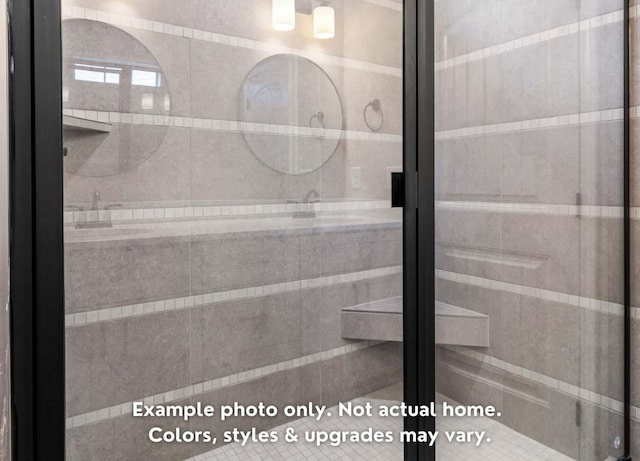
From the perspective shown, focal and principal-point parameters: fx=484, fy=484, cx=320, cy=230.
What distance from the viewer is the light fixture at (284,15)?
1.07 metres

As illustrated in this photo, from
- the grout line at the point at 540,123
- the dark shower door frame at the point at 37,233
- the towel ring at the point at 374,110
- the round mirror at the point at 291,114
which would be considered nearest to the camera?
the dark shower door frame at the point at 37,233

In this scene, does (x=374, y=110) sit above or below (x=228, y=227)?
above

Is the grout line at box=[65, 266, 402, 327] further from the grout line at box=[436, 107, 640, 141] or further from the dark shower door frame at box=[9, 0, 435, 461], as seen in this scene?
the grout line at box=[436, 107, 640, 141]

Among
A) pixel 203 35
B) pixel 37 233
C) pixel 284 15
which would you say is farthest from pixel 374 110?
pixel 37 233

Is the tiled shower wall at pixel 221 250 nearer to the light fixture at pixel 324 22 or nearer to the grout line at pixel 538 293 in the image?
the light fixture at pixel 324 22

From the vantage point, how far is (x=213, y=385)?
101 cm

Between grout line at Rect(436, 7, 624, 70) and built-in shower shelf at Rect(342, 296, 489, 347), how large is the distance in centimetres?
65

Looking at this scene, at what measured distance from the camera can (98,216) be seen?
88 centimetres

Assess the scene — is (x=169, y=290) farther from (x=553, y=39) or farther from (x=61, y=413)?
(x=553, y=39)

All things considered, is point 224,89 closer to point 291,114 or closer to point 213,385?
point 291,114

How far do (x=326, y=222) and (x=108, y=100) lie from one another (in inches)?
20.9

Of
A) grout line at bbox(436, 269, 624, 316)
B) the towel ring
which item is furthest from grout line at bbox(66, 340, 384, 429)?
the towel ring

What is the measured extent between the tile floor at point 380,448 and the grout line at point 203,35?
0.83m

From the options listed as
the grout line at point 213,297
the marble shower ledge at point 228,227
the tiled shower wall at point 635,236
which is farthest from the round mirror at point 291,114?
the tiled shower wall at point 635,236
